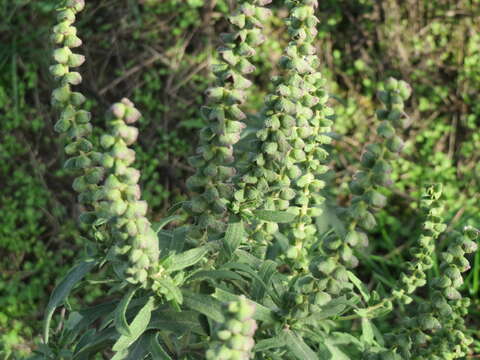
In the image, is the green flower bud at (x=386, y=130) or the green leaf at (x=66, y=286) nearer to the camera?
the green flower bud at (x=386, y=130)

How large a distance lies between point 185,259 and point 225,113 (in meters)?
0.67

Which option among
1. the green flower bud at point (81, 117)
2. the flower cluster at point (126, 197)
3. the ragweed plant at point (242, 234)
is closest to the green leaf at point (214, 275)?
the ragweed plant at point (242, 234)

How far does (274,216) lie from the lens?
281cm

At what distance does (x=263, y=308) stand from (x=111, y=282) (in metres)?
0.81

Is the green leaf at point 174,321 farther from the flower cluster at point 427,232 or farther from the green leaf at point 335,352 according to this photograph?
the flower cluster at point 427,232

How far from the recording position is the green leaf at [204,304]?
8.29 ft

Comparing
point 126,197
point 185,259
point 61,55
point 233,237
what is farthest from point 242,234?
point 61,55

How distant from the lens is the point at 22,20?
6.85 meters

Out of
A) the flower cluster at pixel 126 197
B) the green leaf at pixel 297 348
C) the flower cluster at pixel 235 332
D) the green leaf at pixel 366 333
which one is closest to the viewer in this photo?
the flower cluster at pixel 235 332

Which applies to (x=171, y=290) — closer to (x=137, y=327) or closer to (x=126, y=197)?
(x=137, y=327)

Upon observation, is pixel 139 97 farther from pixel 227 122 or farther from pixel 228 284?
pixel 227 122

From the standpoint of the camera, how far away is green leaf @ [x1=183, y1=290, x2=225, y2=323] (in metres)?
2.53

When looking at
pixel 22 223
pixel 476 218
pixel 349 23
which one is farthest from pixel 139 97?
pixel 476 218

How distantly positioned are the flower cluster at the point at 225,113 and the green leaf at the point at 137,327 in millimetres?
424
